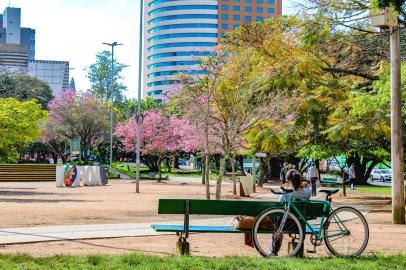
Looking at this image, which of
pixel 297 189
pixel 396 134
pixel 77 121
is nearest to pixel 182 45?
pixel 77 121

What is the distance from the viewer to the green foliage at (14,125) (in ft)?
87.3

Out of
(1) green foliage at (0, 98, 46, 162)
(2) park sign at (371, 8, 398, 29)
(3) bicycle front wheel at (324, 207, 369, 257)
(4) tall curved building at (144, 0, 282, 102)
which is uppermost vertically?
(4) tall curved building at (144, 0, 282, 102)

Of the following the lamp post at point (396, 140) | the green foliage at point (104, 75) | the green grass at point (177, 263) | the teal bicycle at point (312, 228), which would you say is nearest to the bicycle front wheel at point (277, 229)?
the teal bicycle at point (312, 228)

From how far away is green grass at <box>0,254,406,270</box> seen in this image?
705 centimetres

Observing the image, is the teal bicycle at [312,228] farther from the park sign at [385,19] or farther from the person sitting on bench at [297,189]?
the park sign at [385,19]

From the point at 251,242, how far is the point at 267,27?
1768cm

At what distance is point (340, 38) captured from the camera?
2239cm

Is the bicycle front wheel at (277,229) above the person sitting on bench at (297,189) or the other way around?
the other way around

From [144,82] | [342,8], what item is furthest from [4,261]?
[144,82]

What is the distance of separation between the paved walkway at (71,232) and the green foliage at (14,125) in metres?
14.7

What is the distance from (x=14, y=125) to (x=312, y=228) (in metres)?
20.3

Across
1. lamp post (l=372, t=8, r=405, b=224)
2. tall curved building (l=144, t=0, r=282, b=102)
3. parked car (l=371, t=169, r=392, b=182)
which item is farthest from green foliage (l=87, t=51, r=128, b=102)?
lamp post (l=372, t=8, r=405, b=224)

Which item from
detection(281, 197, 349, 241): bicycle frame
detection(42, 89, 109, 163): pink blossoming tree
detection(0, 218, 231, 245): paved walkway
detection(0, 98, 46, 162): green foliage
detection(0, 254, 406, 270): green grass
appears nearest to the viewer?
detection(0, 254, 406, 270): green grass

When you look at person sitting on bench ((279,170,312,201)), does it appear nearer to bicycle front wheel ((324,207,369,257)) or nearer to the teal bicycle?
the teal bicycle
